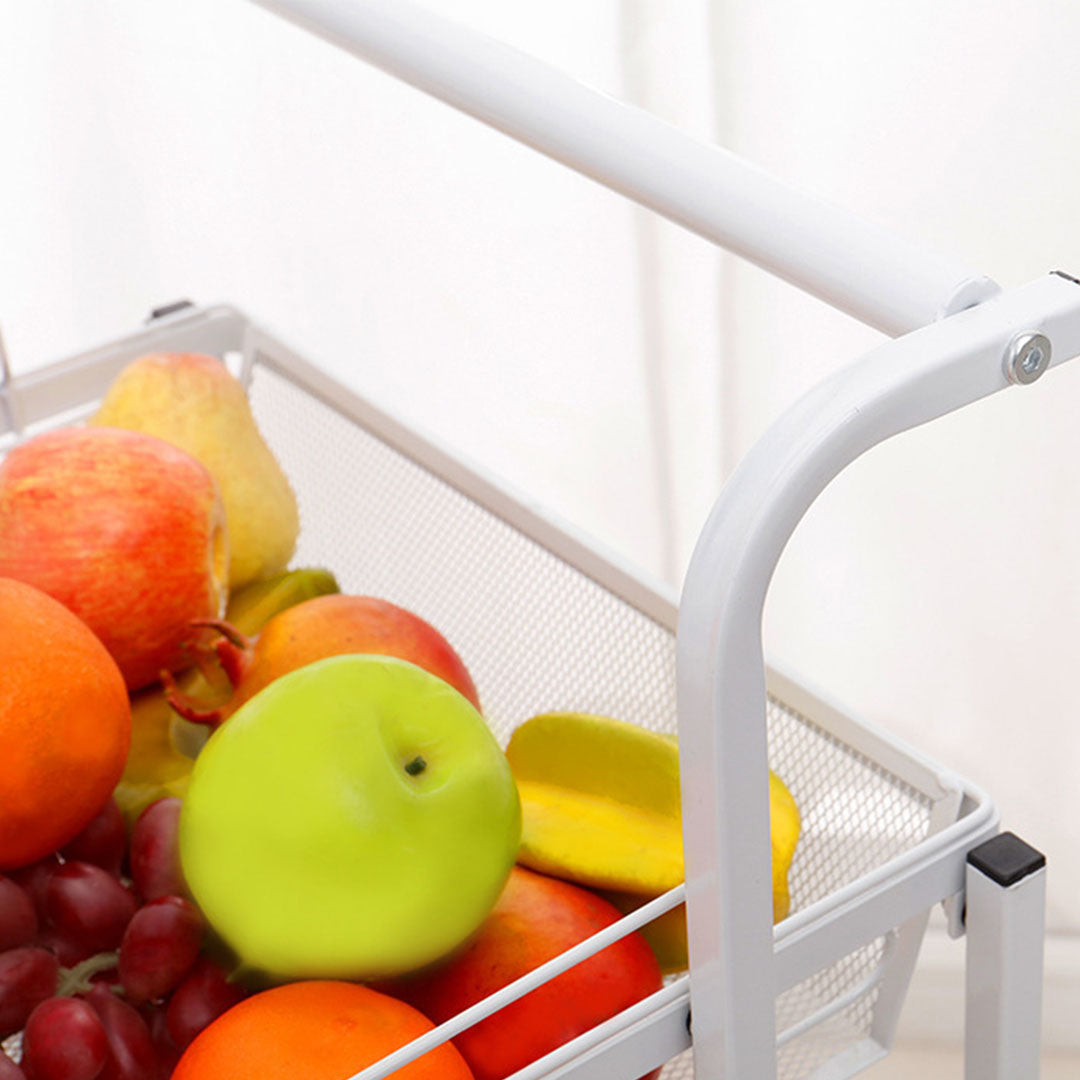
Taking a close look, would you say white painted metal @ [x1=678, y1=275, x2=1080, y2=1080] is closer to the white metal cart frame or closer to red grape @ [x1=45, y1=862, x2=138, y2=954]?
the white metal cart frame

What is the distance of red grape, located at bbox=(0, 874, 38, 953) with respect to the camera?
20.7 inches

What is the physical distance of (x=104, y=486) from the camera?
631 millimetres

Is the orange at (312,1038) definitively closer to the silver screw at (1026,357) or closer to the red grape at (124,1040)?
the red grape at (124,1040)

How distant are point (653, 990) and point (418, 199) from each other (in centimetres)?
94

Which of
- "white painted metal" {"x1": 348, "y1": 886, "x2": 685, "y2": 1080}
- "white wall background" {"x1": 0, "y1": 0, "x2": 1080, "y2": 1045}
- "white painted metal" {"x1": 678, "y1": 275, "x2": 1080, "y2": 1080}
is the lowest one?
"white wall background" {"x1": 0, "y1": 0, "x2": 1080, "y2": 1045}

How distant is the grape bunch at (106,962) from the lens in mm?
487

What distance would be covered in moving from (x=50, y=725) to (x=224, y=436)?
242 millimetres

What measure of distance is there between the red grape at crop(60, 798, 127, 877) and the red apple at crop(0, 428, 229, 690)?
0.08 metres

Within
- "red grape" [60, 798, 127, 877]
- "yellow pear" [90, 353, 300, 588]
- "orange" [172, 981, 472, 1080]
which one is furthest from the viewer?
"yellow pear" [90, 353, 300, 588]

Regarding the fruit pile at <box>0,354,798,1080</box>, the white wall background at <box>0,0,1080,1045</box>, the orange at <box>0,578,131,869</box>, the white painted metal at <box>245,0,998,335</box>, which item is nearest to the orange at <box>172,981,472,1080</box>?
the fruit pile at <box>0,354,798,1080</box>

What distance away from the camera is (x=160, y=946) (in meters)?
0.50

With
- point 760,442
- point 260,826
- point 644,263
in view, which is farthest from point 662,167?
point 644,263

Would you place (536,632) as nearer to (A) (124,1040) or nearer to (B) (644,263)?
(A) (124,1040)

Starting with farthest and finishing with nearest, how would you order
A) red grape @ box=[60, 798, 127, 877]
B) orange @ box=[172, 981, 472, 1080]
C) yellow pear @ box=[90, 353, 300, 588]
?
yellow pear @ box=[90, 353, 300, 588] → red grape @ box=[60, 798, 127, 877] → orange @ box=[172, 981, 472, 1080]
